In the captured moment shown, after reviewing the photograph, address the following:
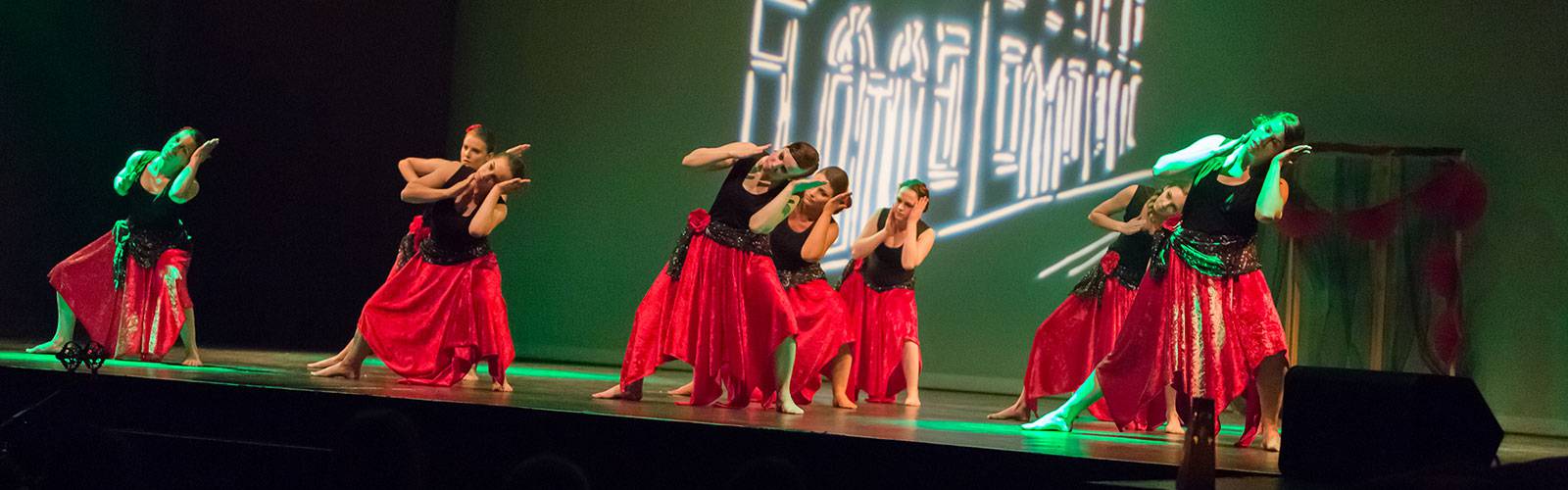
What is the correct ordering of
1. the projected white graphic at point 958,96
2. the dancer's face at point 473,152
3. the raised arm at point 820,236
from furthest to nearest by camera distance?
the projected white graphic at point 958,96 < the dancer's face at point 473,152 < the raised arm at point 820,236

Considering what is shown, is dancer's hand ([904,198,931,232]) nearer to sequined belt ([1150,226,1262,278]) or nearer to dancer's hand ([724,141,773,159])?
dancer's hand ([724,141,773,159])

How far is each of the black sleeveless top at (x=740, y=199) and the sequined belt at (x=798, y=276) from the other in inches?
30.8

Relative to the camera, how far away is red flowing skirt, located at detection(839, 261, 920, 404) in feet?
22.9

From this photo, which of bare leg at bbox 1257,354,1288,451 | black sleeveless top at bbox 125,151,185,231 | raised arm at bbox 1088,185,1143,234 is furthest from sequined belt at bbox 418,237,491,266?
bare leg at bbox 1257,354,1288,451

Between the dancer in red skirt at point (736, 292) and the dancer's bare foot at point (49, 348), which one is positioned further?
the dancer's bare foot at point (49, 348)

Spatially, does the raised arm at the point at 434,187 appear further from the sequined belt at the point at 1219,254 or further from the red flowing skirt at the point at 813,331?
the sequined belt at the point at 1219,254

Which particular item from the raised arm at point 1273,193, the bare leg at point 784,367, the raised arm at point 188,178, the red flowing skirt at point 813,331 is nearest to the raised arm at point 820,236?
the red flowing skirt at point 813,331

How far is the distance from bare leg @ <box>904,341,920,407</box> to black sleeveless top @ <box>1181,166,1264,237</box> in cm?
220

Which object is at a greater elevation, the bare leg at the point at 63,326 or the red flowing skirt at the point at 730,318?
the red flowing skirt at the point at 730,318

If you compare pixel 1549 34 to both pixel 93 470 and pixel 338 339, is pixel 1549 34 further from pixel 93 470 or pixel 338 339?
pixel 338 339

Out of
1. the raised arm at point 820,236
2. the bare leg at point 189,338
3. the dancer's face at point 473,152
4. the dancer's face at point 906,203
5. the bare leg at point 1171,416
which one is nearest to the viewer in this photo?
the bare leg at point 1171,416

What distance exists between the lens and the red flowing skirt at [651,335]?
565 centimetres

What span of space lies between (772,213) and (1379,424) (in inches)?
101

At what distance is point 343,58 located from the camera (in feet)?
31.4
